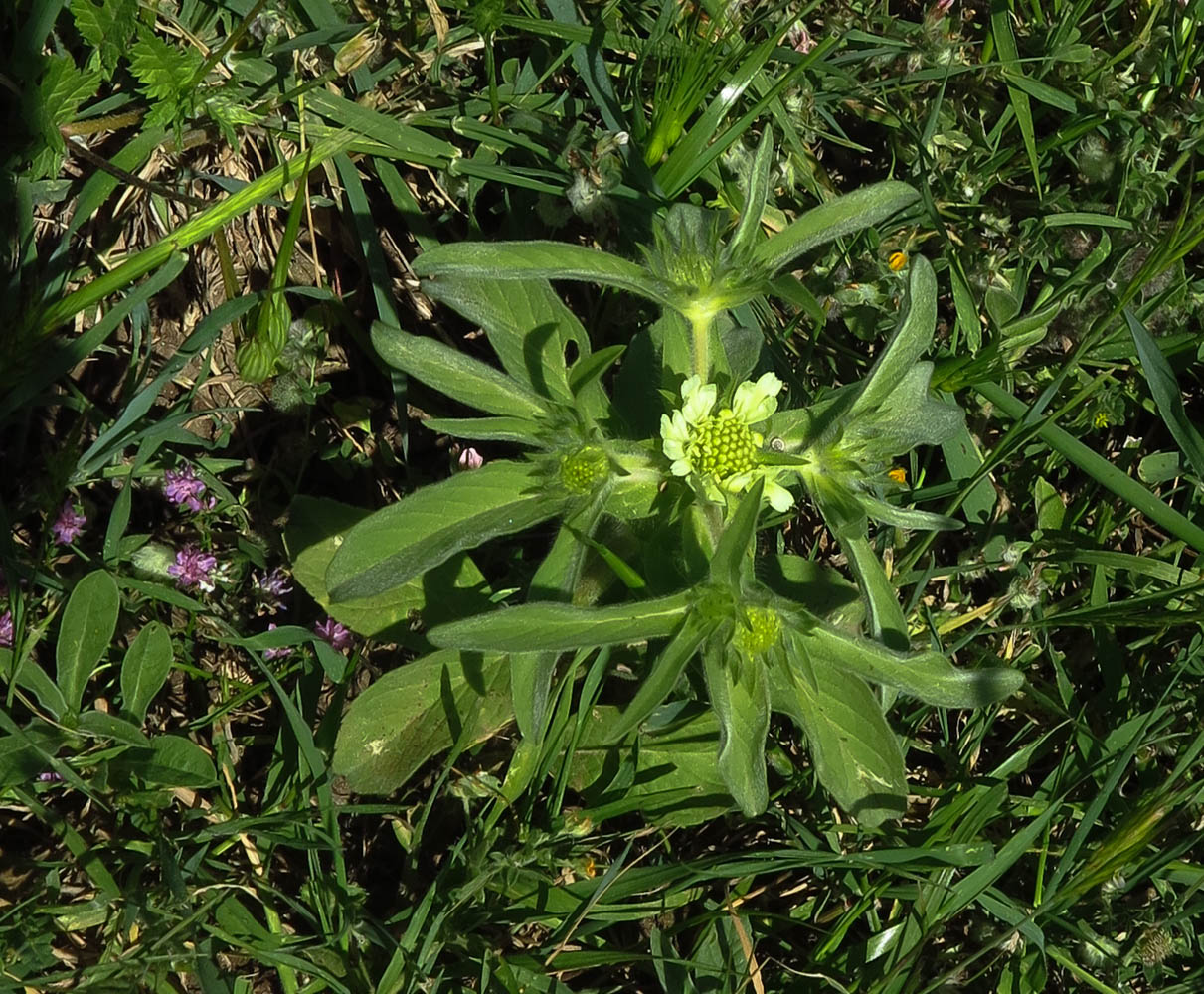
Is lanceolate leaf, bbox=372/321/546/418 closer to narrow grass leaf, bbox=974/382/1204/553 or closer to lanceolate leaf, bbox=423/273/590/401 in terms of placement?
lanceolate leaf, bbox=423/273/590/401

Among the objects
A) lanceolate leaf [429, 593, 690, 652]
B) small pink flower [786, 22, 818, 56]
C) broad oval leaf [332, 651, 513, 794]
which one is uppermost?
small pink flower [786, 22, 818, 56]

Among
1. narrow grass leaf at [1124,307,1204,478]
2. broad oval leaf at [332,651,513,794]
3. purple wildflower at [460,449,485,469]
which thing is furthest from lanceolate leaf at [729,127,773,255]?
narrow grass leaf at [1124,307,1204,478]

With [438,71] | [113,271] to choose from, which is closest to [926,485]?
[438,71]

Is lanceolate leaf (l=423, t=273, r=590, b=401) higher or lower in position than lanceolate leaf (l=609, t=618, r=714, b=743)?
higher

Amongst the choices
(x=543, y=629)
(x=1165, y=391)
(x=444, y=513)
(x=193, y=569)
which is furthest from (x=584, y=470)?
(x=1165, y=391)

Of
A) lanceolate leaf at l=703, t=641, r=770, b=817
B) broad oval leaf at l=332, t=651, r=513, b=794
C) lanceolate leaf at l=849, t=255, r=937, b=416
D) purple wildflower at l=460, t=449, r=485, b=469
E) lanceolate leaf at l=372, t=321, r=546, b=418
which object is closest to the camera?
lanceolate leaf at l=703, t=641, r=770, b=817

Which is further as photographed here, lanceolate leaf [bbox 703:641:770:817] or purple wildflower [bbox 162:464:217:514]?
purple wildflower [bbox 162:464:217:514]
